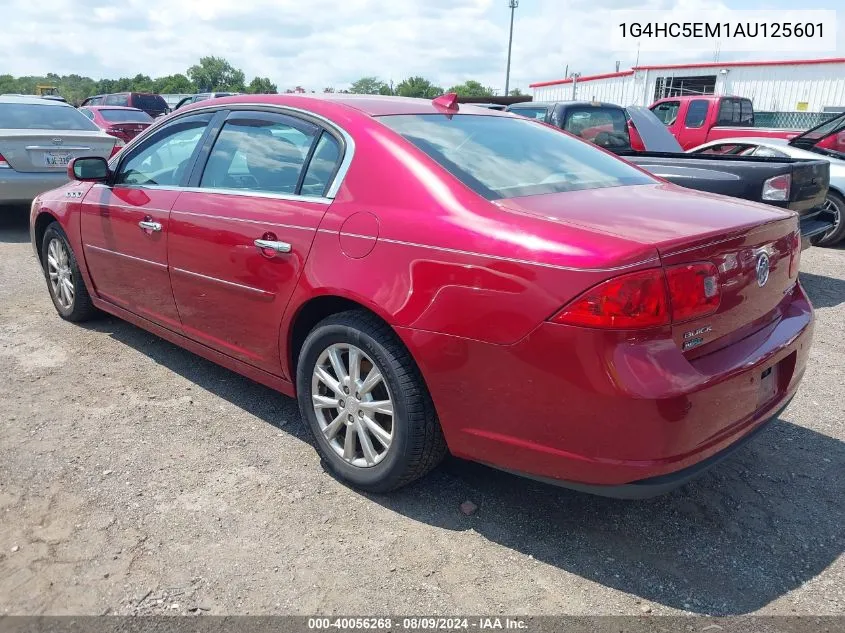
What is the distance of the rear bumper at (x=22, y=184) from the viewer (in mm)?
7641

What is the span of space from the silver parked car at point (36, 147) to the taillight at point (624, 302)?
759 centimetres

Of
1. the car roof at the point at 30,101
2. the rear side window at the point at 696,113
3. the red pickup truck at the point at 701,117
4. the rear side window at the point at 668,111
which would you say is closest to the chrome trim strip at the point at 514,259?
the car roof at the point at 30,101

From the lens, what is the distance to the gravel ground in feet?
7.48

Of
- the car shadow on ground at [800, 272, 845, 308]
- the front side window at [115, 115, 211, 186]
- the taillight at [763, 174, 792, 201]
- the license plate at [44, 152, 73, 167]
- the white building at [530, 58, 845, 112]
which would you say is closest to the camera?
the front side window at [115, 115, 211, 186]

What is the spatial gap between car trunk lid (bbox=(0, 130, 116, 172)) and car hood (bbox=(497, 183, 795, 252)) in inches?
283

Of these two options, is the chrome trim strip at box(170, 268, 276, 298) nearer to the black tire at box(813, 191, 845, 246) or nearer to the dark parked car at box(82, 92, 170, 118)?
the black tire at box(813, 191, 845, 246)

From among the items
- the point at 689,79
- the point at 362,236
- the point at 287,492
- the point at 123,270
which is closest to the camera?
the point at 362,236

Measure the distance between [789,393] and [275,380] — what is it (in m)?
2.20

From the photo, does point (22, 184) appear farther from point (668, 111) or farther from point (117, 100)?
point (117, 100)

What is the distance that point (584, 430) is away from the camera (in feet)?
7.12

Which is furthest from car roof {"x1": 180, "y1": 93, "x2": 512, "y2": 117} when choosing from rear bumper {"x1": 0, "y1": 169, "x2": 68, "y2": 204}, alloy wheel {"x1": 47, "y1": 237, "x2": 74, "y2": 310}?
rear bumper {"x1": 0, "y1": 169, "x2": 68, "y2": 204}

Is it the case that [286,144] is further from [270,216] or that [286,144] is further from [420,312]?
[420,312]

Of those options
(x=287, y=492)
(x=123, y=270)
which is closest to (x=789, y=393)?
(x=287, y=492)

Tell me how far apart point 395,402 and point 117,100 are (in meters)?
22.3
